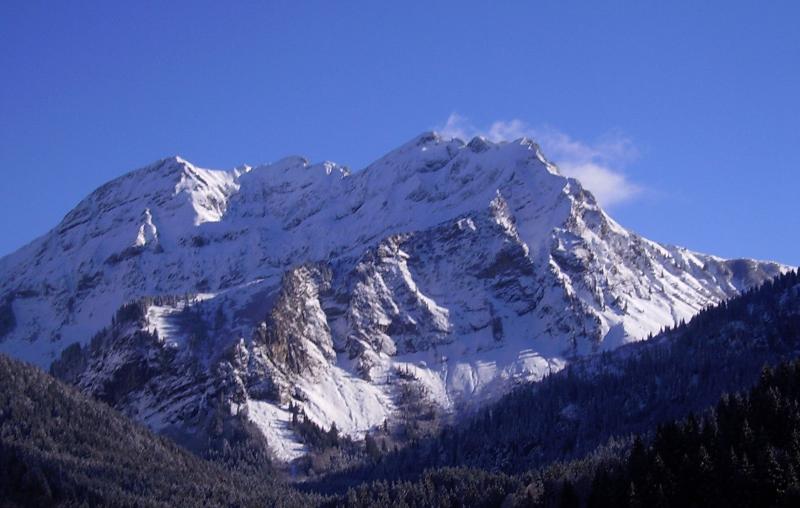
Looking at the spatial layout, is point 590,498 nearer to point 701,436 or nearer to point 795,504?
point 701,436

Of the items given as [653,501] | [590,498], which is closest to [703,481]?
[653,501]

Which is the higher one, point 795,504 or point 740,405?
point 740,405

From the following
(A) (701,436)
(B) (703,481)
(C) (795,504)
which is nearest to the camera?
(C) (795,504)

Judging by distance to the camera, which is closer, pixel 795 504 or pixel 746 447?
pixel 795 504

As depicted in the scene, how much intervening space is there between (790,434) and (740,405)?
627 inches

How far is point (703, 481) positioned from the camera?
7106 inches

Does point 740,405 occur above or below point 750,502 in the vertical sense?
above

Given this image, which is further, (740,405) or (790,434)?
(740,405)

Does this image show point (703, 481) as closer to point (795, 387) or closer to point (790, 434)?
point (790, 434)

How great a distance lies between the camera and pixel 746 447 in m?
184

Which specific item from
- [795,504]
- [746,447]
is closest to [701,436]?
[746,447]

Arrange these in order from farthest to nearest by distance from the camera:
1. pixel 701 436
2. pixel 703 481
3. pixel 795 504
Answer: pixel 701 436 → pixel 703 481 → pixel 795 504

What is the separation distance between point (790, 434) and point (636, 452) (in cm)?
2353

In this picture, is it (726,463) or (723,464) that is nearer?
(726,463)
